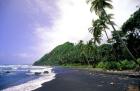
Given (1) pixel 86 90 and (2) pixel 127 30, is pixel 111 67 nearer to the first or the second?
(2) pixel 127 30

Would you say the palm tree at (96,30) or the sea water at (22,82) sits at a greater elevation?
the palm tree at (96,30)

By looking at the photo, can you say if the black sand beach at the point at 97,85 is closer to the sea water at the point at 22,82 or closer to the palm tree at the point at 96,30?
the sea water at the point at 22,82

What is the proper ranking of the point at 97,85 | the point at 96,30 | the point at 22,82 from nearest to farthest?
the point at 97,85, the point at 22,82, the point at 96,30

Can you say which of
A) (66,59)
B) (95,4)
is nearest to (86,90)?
(95,4)

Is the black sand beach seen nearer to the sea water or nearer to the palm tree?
the sea water

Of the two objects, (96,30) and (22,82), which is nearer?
(22,82)

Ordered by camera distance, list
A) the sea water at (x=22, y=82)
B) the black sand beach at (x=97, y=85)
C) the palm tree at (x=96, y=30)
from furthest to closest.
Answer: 1. the palm tree at (x=96, y=30)
2. the sea water at (x=22, y=82)
3. the black sand beach at (x=97, y=85)

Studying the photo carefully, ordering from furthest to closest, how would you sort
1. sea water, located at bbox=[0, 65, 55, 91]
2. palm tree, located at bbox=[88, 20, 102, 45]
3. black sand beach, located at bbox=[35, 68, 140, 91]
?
palm tree, located at bbox=[88, 20, 102, 45] → sea water, located at bbox=[0, 65, 55, 91] → black sand beach, located at bbox=[35, 68, 140, 91]

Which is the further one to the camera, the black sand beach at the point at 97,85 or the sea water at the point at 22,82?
the sea water at the point at 22,82

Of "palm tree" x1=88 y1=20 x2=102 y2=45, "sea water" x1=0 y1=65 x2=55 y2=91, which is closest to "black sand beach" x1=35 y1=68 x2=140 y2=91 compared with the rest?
"sea water" x1=0 y1=65 x2=55 y2=91

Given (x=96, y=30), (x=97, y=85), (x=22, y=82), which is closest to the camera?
(x=97, y=85)

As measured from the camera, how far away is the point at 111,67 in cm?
6378

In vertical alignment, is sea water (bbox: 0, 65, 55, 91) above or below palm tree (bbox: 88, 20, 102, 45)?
below

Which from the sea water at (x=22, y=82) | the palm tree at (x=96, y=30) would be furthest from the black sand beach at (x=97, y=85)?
the palm tree at (x=96, y=30)
